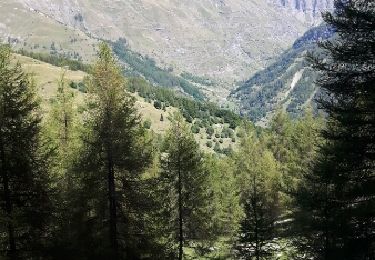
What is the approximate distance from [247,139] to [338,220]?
3468cm

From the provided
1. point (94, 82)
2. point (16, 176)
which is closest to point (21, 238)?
point (16, 176)

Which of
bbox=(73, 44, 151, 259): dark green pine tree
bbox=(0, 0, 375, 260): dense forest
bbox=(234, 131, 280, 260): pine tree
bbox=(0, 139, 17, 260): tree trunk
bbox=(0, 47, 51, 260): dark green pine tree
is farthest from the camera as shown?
bbox=(234, 131, 280, 260): pine tree

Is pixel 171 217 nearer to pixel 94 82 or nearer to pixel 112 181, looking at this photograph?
pixel 112 181

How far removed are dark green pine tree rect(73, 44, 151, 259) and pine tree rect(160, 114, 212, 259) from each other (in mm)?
5713

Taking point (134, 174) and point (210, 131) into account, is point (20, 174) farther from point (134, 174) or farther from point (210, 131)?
point (210, 131)

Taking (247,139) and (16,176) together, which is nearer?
(16,176)

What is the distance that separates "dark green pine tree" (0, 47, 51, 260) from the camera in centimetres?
2011

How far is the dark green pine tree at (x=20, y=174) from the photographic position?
20.1 metres

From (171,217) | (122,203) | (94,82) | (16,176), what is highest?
(94,82)

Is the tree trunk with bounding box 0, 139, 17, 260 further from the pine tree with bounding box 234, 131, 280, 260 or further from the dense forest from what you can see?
the pine tree with bounding box 234, 131, 280, 260

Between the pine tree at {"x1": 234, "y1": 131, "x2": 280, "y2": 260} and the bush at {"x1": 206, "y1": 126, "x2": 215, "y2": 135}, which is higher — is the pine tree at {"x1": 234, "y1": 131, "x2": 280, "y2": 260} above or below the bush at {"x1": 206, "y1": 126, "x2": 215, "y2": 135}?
below

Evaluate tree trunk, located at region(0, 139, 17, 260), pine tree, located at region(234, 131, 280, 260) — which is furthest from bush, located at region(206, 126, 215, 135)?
tree trunk, located at region(0, 139, 17, 260)

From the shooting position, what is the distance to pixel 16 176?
2053 centimetres

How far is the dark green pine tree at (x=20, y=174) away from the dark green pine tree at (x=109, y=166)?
11.8 feet
